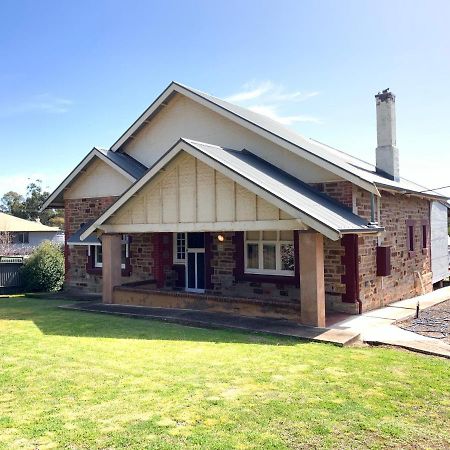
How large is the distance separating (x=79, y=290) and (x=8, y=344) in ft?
34.1

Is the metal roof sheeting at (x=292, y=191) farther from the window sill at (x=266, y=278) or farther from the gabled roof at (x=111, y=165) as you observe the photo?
the gabled roof at (x=111, y=165)

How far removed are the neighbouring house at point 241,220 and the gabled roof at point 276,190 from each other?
0.13ft

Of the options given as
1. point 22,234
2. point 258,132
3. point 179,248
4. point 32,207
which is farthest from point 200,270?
point 32,207

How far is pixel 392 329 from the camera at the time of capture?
1063 cm

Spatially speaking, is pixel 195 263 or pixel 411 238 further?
pixel 411 238

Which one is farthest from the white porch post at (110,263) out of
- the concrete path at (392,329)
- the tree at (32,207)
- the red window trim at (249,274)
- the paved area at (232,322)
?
the tree at (32,207)

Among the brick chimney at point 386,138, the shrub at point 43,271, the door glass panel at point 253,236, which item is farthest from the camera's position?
the shrub at point 43,271

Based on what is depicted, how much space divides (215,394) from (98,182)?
14012mm

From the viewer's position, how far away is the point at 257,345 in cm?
900

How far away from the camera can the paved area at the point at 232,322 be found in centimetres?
961

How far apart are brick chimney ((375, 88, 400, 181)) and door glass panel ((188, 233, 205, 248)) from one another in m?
7.17

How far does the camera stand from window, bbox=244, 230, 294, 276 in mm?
13805

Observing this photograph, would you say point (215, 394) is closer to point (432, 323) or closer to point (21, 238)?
point (432, 323)

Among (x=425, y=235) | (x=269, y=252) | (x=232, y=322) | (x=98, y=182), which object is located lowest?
(x=232, y=322)
